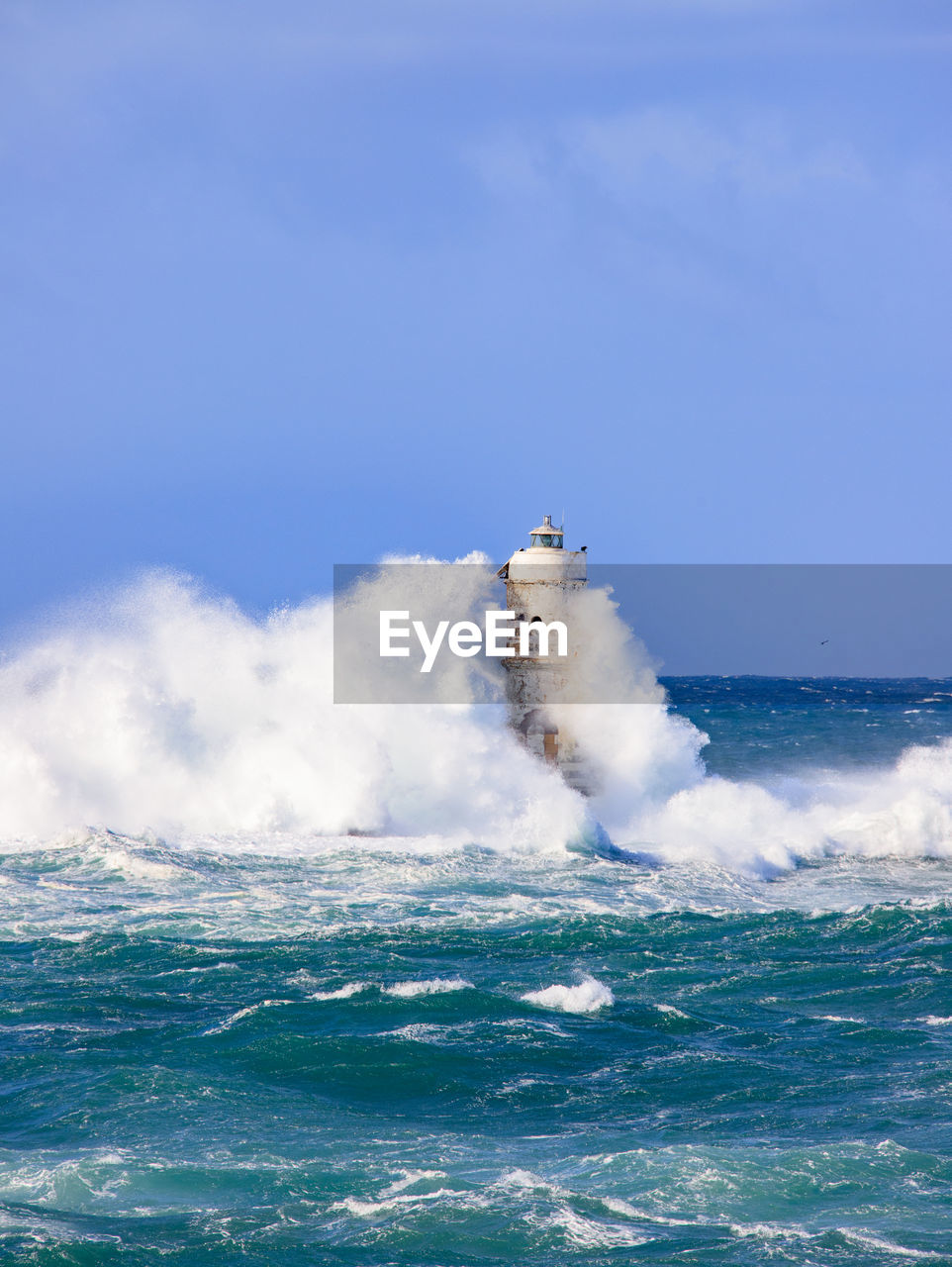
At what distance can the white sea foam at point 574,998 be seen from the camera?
17.0 meters

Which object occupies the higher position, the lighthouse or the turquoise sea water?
the lighthouse

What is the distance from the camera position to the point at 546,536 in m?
33.9

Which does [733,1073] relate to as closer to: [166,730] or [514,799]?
[514,799]

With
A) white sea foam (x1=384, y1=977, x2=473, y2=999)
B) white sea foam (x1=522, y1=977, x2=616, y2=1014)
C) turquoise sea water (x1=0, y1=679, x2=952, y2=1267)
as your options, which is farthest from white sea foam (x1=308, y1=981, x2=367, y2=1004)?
white sea foam (x1=522, y1=977, x2=616, y2=1014)

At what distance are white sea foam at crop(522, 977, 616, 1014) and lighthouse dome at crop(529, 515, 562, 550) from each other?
695 inches

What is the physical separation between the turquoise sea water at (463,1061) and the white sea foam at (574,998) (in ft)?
0.14

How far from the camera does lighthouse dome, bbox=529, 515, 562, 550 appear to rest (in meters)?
33.9

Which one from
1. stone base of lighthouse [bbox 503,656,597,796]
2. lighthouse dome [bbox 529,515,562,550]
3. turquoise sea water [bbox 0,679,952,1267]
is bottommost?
turquoise sea water [bbox 0,679,952,1267]

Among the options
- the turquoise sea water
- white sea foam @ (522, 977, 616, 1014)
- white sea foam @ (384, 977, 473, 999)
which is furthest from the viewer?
white sea foam @ (384, 977, 473, 999)

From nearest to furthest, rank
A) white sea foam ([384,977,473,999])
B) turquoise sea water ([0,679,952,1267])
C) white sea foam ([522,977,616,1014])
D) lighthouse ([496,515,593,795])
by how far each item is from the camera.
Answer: turquoise sea water ([0,679,952,1267]) → white sea foam ([522,977,616,1014]) → white sea foam ([384,977,473,999]) → lighthouse ([496,515,593,795])

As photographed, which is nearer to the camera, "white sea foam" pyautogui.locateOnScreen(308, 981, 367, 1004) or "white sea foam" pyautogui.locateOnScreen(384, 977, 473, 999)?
"white sea foam" pyautogui.locateOnScreen(308, 981, 367, 1004)

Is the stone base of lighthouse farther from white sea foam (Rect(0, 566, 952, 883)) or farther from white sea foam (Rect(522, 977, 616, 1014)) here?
white sea foam (Rect(522, 977, 616, 1014))

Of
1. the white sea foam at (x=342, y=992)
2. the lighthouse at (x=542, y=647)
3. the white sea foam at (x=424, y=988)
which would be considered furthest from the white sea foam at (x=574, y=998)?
the lighthouse at (x=542, y=647)

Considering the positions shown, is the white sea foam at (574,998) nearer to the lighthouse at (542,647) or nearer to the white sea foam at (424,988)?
the white sea foam at (424,988)
